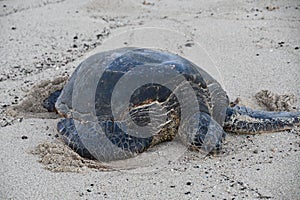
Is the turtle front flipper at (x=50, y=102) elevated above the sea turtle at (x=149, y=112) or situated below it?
below

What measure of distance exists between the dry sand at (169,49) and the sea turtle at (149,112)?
0.12 meters

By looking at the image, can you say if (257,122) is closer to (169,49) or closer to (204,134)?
(204,134)

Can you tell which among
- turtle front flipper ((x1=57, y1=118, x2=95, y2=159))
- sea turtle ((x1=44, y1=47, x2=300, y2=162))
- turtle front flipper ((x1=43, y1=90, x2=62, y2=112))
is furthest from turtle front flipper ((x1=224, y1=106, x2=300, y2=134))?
turtle front flipper ((x1=43, y1=90, x2=62, y2=112))

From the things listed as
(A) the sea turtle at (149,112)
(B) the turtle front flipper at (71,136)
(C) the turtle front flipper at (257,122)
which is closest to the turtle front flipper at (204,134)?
(A) the sea turtle at (149,112)

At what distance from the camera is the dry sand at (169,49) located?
3014 millimetres

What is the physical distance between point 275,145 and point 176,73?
83 centimetres

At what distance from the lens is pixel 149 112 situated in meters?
3.39

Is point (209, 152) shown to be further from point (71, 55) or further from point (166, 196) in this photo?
point (71, 55)

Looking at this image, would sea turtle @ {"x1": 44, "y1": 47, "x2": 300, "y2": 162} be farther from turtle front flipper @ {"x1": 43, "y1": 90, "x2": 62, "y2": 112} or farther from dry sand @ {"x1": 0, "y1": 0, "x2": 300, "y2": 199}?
turtle front flipper @ {"x1": 43, "y1": 90, "x2": 62, "y2": 112}

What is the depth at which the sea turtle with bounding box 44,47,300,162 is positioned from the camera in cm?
335

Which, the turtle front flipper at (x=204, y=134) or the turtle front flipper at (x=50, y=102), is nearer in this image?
the turtle front flipper at (x=204, y=134)

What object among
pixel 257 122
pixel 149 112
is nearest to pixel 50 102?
pixel 149 112

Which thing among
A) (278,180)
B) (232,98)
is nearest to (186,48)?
(232,98)

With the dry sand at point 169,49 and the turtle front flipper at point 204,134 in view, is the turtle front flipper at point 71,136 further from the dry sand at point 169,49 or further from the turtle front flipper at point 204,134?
the turtle front flipper at point 204,134
